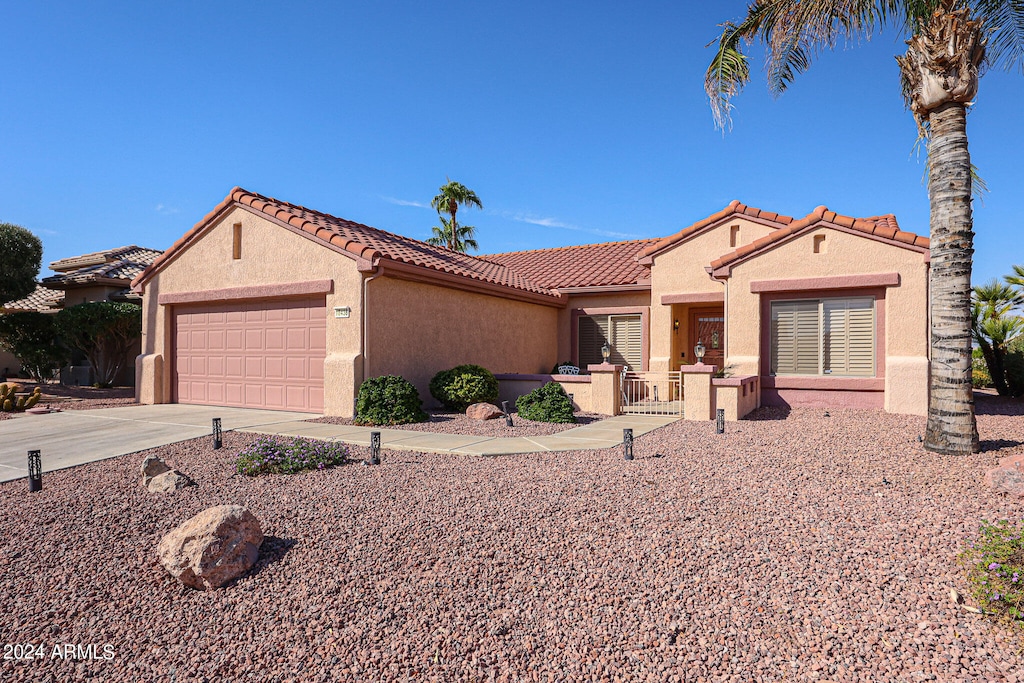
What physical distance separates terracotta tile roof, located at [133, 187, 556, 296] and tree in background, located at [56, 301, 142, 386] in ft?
10.6

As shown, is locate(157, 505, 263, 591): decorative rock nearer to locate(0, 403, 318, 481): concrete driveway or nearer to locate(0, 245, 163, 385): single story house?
locate(0, 403, 318, 481): concrete driveway

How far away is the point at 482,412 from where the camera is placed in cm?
1127

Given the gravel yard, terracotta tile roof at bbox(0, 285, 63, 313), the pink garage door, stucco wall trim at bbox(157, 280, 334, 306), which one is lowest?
the gravel yard

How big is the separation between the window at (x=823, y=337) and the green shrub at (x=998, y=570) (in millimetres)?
8307

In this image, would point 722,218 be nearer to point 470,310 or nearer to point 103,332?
Result: point 470,310

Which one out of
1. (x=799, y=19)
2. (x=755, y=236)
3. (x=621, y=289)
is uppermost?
(x=799, y=19)

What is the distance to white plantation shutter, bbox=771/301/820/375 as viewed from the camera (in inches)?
500

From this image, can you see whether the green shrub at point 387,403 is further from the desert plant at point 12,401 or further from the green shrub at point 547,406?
the desert plant at point 12,401

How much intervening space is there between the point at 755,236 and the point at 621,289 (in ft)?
12.0

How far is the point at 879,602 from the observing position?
403cm

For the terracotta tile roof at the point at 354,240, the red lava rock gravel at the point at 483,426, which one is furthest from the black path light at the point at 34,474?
the terracotta tile roof at the point at 354,240

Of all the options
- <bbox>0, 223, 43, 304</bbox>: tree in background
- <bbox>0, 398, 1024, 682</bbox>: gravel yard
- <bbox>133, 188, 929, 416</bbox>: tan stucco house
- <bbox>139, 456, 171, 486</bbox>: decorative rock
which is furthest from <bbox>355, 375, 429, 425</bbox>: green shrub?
<bbox>0, 223, 43, 304</bbox>: tree in background

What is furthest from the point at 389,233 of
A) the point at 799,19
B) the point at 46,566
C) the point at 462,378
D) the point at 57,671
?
the point at 57,671

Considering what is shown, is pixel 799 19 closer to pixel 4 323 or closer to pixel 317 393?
pixel 317 393
